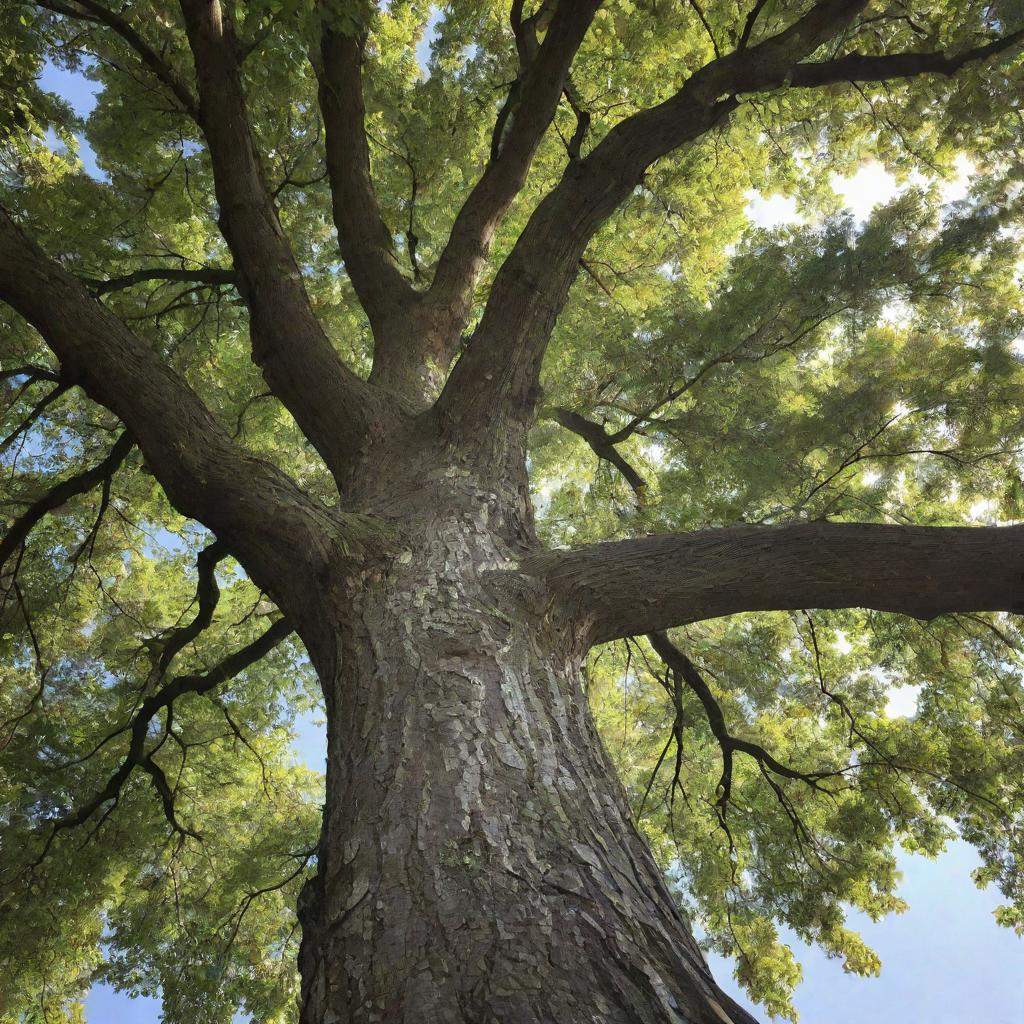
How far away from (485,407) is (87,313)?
5.78 feet

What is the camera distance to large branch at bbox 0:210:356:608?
7.95 ft

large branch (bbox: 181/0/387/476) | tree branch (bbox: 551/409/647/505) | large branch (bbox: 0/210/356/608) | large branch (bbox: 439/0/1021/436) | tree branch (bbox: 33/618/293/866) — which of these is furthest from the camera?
tree branch (bbox: 551/409/647/505)

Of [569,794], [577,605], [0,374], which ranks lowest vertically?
[569,794]

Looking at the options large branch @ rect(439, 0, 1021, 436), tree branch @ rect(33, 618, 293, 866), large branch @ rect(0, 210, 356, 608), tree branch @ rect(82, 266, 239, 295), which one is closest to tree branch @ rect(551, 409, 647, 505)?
large branch @ rect(439, 0, 1021, 436)

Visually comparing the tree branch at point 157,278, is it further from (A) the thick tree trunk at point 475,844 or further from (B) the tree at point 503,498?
(A) the thick tree trunk at point 475,844

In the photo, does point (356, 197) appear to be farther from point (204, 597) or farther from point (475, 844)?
point (475, 844)

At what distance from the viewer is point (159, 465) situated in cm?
268

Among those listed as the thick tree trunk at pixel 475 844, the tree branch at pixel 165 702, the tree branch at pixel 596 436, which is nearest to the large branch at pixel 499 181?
the tree branch at pixel 596 436

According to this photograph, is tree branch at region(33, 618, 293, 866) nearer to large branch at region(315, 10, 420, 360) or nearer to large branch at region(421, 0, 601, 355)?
large branch at region(315, 10, 420, 360)

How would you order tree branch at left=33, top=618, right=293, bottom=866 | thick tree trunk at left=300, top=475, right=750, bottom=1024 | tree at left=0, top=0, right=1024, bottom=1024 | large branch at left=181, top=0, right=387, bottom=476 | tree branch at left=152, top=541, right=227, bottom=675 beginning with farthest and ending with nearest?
tree branch at left=33, top=618, right=293, bottom=866 → tree branch at left=152, top=541, right=227, bottom=675 → large branch at left=181, top=0, right=387, bottom=476 → tree at left=0, top=0, right=1024, bottom=1024 → thick tree trunk at left=300, top=475, right=750, bottom=1024

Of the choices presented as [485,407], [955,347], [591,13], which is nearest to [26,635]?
[485,407]

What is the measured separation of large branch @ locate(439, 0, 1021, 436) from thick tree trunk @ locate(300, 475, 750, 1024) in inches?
49.3

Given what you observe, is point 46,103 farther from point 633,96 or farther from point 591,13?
point 633,96

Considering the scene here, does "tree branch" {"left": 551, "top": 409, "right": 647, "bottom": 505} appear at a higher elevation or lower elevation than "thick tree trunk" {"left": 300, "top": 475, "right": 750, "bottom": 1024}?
higher
